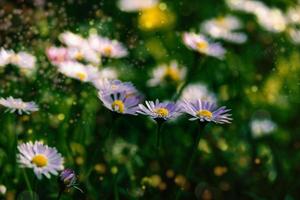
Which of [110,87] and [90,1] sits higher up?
[90,1]

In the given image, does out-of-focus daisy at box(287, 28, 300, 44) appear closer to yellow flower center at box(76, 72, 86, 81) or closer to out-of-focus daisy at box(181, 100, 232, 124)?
yellow flower center at box(76, 72, 86, 81)

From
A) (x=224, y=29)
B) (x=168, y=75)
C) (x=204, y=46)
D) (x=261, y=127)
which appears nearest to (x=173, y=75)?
(x=168, y=75)

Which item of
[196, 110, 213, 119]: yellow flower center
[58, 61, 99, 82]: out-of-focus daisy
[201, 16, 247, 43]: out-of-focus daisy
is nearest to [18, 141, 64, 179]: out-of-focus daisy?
[196, 110, 213, 119]: yellow flower center

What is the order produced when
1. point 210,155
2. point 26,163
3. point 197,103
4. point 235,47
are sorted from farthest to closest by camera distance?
point 235,47 → point 210,155 → point 197,103 → point 26,163

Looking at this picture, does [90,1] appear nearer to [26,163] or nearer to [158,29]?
[158,29]

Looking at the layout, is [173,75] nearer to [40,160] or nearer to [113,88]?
[113,88]

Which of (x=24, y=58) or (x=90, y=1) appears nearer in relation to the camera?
(x=24, y=58)

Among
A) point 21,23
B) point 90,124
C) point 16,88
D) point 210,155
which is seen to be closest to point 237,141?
point 210,155

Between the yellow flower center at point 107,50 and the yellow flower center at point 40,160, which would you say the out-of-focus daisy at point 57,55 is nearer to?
the yellow flower center at point 107,50
